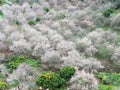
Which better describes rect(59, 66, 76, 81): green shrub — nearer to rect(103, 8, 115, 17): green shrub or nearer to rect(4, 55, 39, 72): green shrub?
rect(4, 55, 39, 72): green shrub

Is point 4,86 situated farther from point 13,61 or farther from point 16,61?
point 13,61

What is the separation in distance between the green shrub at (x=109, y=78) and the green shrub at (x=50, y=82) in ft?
5.53

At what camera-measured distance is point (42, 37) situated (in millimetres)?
15188

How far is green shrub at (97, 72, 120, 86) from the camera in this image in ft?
36.4

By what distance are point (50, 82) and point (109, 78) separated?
2496 millimetres

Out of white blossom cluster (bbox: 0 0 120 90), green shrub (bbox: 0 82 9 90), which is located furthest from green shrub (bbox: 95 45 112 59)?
green shrub (bbox: 0 82 9 90)

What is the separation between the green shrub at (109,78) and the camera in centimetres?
1111

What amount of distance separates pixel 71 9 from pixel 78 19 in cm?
314

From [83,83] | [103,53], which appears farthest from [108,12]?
[83,83]

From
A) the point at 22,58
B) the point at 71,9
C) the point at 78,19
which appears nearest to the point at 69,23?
the point at 78,19

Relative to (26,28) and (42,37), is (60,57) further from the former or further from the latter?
(26,28)

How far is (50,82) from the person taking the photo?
10.4 meters

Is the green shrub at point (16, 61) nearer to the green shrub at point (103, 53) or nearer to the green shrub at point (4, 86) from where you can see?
the green shrub at point (4, 86)

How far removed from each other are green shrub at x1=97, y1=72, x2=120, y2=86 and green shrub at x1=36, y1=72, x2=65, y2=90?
66.4 inches
